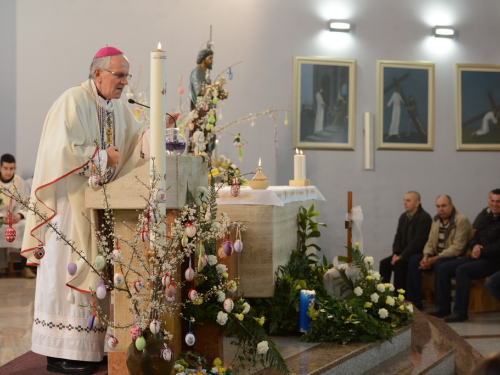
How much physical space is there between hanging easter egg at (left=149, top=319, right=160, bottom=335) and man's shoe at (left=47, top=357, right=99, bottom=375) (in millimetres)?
873

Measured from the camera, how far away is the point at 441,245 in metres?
8.29

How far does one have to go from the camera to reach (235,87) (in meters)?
9.39

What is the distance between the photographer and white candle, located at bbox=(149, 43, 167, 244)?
3100 mm

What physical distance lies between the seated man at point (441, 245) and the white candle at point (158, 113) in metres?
5.48

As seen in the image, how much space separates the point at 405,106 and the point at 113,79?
21.8ft

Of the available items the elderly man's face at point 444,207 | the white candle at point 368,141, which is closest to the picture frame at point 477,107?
the white candle at point 368,141

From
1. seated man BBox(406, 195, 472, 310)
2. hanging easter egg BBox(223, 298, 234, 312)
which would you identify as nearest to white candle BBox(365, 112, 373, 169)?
seated man BBox(406, 195, 472, 310)

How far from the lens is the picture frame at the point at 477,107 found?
393 inches

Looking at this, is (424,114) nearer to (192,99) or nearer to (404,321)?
(192,99)

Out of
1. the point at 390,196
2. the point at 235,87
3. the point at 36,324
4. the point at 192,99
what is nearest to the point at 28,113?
the point at 235,87

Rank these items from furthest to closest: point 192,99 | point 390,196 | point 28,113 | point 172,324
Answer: point 390,196, point 28,113, point 192,99, point 172,324

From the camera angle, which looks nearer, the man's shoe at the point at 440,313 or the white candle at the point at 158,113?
the white candle at the point at 158,113

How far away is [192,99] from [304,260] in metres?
2.05

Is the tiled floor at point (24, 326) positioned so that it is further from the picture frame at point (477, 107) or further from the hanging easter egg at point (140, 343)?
the picture frame at point (477, 107)
